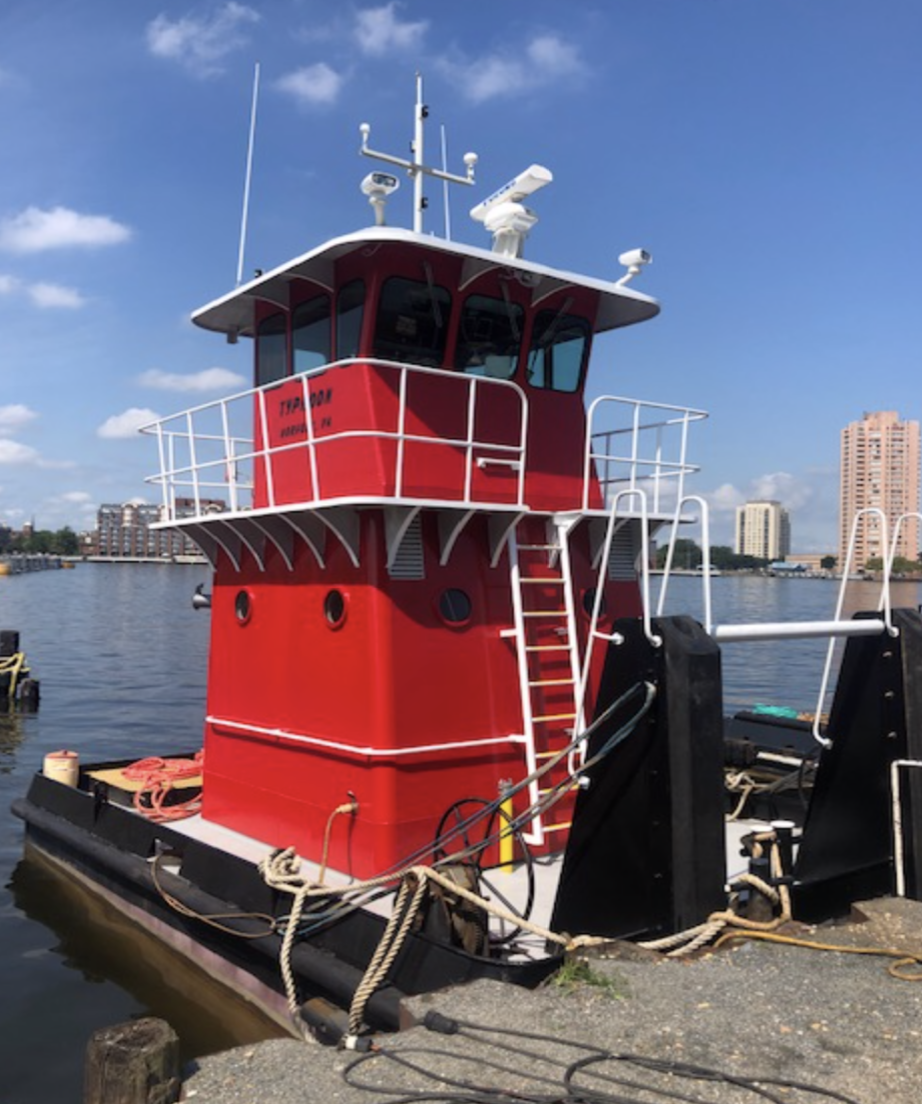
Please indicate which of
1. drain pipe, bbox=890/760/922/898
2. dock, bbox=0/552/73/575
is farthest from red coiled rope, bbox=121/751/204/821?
dock, bbox=0/552/73/575

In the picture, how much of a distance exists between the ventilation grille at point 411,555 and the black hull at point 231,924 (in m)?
2.58

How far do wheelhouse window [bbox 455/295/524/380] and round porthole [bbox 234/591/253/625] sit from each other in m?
3.05

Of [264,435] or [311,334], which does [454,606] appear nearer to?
[264,435]

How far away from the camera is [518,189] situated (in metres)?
9.16

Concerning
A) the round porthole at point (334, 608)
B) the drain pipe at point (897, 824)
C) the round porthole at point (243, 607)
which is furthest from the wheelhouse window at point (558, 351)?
the drain pipe at point (897, 824)

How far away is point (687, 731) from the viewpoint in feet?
18.4

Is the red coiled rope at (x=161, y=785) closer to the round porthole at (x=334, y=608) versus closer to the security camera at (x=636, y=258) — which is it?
the round porthole at (x=334, y=608)

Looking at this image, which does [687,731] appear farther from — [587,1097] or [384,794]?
[384,794]

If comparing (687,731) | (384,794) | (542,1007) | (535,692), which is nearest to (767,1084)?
(542,1007)

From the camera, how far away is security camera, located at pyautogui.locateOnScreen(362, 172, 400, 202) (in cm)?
823

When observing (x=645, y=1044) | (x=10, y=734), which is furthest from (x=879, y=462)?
(x=645, y=1044)

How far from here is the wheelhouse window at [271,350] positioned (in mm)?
9578

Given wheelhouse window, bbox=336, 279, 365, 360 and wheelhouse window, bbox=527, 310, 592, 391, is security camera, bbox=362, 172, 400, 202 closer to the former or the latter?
wheelhouse window, bbox=336, 279, 365, 360

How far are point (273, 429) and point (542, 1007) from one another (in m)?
6.16
